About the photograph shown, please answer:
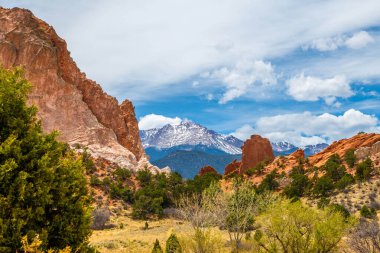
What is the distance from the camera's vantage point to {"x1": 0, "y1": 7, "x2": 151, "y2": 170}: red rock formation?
83.1 metres

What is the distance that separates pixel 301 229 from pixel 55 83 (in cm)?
7576

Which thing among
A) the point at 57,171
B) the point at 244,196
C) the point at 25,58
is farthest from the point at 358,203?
the point at 25,58

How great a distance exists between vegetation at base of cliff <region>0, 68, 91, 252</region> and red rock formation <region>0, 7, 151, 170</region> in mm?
73456

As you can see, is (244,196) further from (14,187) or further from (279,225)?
(14,187)

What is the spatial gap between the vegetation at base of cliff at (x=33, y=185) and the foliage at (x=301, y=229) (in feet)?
44.6

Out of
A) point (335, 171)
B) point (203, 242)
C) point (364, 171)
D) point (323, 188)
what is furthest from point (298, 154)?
→ point (203, 242)

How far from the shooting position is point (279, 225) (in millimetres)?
21594

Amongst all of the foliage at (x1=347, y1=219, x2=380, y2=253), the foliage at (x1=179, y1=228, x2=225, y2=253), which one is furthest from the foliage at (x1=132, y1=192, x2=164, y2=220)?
the foliage at (x1=347, y1=219, x2=380, y2=253)

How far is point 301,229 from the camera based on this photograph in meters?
21.9

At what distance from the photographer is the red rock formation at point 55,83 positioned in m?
83.1

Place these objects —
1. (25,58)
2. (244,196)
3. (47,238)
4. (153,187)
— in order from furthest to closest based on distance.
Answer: (25,58)
(153,187)
(244,196)
(47,238)

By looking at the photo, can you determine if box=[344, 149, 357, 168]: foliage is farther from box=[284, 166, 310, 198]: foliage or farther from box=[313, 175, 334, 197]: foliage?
box=[313, 175, 334, 197]: foliage

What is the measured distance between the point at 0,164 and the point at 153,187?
203ft

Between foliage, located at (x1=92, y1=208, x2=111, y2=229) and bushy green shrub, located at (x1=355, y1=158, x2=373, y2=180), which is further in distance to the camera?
bushy green shrub, located at (x1=355, y1=158, x2=373, y2=180)
